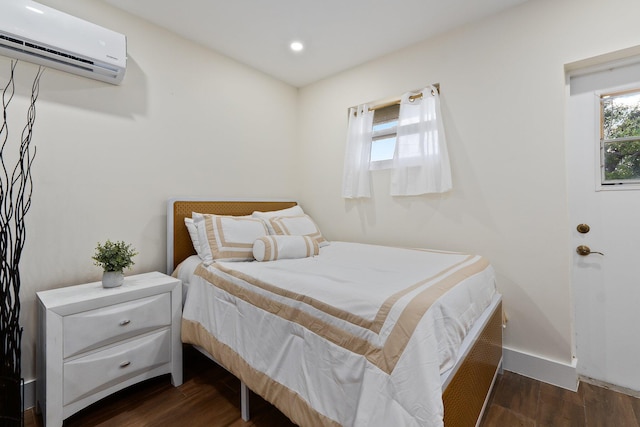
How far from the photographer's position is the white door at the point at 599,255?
1779 mm

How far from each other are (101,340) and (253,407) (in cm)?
93

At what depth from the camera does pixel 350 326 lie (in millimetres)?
1136

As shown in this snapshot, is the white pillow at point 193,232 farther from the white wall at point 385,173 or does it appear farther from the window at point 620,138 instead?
the window at point 620,138

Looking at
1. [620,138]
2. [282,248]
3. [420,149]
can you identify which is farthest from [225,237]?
[620,138]

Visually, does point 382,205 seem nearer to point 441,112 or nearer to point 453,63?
point 441,112

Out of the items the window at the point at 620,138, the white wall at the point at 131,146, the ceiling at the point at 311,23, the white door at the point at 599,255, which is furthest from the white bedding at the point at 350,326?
the ceiling at the point at 311,23

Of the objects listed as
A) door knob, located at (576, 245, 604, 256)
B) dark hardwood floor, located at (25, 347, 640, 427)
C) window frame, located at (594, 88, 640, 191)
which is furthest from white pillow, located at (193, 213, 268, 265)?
window frame, located at (594, 88, 640, 191)

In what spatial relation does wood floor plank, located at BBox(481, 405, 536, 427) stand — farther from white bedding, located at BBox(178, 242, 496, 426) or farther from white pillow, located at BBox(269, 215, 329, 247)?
white pillow, located at BBox(269, 215, 329, 247)

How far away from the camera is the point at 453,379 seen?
1.11 m

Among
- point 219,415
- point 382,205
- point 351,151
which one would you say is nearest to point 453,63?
point 351,151

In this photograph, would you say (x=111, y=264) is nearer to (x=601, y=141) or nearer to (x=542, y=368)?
(x=542, y=368)

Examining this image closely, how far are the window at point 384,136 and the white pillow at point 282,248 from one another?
1.12 m

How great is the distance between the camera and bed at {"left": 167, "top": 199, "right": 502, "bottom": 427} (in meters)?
0.98

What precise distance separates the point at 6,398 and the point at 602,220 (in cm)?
347
